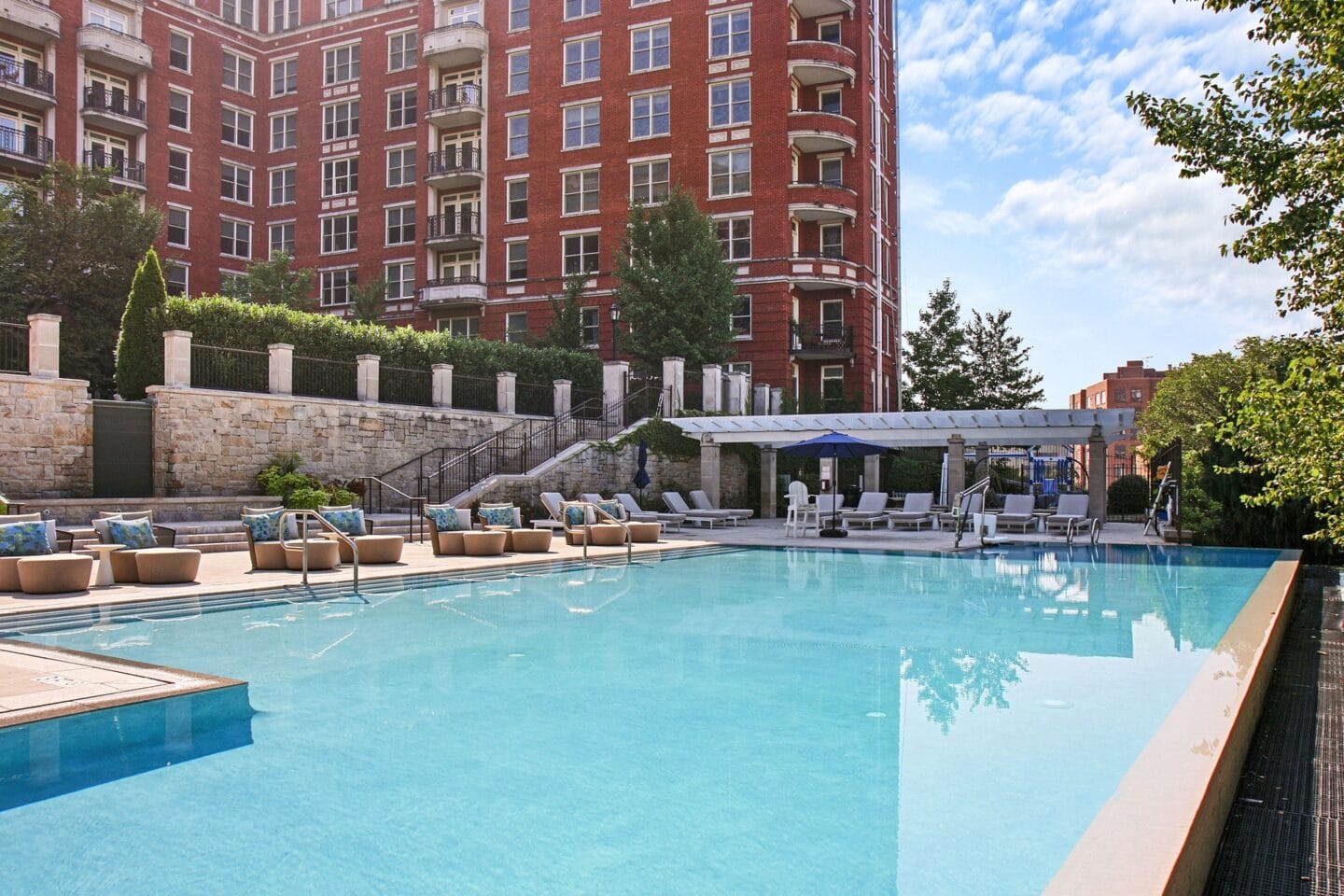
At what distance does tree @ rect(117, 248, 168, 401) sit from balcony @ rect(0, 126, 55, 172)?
1991cm

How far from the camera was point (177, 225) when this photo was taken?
39344 mm

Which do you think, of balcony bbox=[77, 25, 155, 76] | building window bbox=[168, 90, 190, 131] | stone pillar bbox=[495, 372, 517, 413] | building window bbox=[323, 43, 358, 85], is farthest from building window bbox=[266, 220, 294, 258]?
stone pillar bbox=[495, 372, 517, 413]

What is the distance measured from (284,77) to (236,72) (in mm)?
1939

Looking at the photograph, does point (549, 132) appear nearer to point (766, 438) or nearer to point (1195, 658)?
point (766, 438)

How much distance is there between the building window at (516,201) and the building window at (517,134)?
1.05 m

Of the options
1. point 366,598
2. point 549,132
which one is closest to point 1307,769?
point 366,598

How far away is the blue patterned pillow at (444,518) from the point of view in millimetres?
15265

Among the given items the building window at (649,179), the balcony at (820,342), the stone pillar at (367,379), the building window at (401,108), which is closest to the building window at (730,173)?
the building window at (649,179)

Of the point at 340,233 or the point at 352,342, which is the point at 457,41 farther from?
the point at 352,342

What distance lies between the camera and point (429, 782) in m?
4.49

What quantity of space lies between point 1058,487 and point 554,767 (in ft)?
111

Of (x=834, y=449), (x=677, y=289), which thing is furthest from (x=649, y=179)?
(x=834, y=449)

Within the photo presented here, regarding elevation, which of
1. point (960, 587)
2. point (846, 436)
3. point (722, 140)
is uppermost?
point (722, 140)

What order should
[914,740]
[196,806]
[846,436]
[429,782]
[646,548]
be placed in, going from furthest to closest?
[846,436], [646,548], [914,740], [429,782], [196,806]
